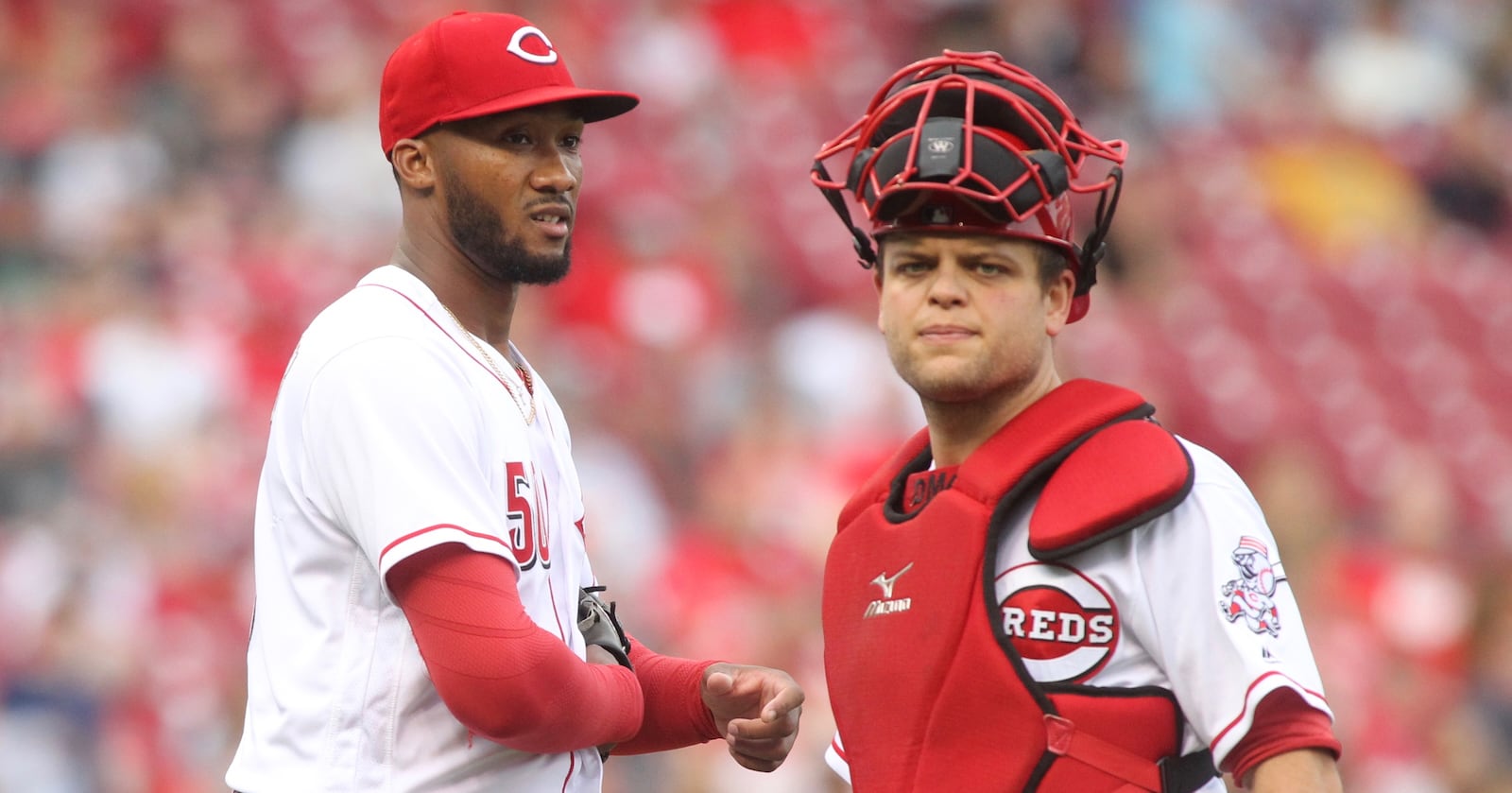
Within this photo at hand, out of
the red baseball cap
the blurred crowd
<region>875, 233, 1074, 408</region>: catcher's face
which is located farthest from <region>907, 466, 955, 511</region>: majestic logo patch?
the blurred crowd

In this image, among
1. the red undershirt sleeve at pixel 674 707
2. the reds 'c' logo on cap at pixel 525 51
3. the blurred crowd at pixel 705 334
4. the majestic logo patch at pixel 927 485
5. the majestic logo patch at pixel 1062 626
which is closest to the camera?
the majestic logo patch at pixel 1062 626

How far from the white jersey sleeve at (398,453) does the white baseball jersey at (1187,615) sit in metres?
0.76

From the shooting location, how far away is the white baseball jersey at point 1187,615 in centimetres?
257

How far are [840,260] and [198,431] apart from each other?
3264 mm

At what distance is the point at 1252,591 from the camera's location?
261 cm

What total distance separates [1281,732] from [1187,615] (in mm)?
190

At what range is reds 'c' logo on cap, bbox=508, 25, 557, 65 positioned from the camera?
9.95 ft

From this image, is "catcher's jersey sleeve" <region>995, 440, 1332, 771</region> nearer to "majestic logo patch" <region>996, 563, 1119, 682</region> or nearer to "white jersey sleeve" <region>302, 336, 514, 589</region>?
"majestic logo patch" <region>996, 563, 1119, 682</region>

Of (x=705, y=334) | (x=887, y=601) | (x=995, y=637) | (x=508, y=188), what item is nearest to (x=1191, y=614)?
(x=995, y=637)

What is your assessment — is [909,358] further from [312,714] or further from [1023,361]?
[312,714]

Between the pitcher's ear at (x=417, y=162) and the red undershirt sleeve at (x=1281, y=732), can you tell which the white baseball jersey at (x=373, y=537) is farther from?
the red undershirt sleeve at (x=1281, y=732)

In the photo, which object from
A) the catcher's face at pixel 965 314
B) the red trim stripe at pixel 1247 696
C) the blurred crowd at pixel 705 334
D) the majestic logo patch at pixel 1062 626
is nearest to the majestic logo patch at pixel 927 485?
the catcher's face at pixel 965 314

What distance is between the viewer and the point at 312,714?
286 cm

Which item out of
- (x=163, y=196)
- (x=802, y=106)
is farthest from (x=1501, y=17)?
(x=163, y=196)
